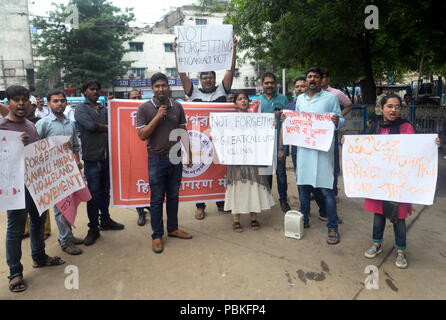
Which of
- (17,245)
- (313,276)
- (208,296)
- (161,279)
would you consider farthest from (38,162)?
(313,276)

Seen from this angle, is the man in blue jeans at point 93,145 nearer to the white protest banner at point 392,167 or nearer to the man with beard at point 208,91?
the man with beard at point 208,91

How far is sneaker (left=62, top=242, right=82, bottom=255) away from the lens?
12.0 ft

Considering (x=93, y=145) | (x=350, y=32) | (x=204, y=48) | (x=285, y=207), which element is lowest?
(x=285, y=207)

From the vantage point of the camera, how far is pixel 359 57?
1096 centimetres

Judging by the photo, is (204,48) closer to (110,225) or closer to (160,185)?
(160,185)

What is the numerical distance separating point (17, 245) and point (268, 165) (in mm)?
2808

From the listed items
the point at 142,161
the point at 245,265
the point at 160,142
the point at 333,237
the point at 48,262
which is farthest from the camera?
the point at 142,161

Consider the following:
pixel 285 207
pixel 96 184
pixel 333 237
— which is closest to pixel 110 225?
pixel 96 184

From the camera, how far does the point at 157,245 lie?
369 centimetres

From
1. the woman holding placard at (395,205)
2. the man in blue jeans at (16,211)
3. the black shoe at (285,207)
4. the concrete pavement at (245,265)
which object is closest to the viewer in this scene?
the concrete pavement at (245,265)

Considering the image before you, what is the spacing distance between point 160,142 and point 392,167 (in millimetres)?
2392

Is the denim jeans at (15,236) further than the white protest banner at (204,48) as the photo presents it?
No

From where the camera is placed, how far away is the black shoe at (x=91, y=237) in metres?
3.89

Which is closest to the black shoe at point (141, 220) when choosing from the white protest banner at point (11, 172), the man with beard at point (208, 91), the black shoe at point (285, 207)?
the man with beard at point (208, 91)
